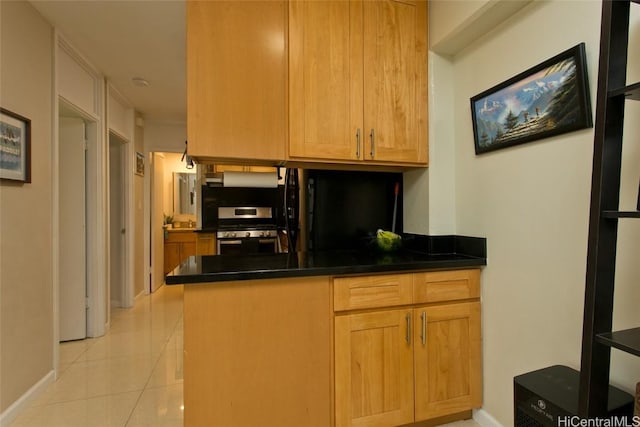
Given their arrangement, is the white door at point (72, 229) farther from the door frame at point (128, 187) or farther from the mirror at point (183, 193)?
the mirror at point (183, 193)

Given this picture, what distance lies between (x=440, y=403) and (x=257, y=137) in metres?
1.66

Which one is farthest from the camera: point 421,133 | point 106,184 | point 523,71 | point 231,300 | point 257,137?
point 106,184

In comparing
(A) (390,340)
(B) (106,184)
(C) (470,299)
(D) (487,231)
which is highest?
(B) (106,184)

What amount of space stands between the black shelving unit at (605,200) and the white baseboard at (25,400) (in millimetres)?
2748

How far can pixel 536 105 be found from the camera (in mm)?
1412

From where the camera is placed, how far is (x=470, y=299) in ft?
5.64

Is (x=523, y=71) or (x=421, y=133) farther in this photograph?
(x=421, y=133)

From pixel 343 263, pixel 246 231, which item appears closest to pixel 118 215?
pixel 246 231

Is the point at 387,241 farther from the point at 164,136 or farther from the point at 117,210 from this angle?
the point at 164,136

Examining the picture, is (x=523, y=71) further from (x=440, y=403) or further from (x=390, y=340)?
(x=440, y=403)

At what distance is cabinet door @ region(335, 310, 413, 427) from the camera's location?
4.91 ft

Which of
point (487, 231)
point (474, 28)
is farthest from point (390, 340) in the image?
point (474, 28)

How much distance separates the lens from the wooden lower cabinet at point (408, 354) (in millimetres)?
1507

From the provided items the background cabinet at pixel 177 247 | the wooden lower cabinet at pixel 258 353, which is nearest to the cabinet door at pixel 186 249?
the background cabinet at pixel 177 247
